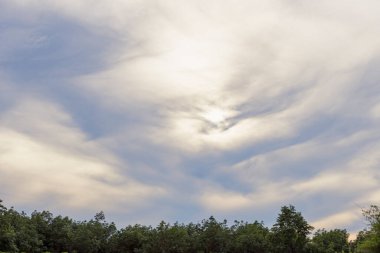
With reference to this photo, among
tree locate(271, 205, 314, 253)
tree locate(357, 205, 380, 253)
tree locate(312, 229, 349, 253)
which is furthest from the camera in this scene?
tree locate(312, 229, 349, 253)

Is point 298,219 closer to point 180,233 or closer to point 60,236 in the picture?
point 180,233

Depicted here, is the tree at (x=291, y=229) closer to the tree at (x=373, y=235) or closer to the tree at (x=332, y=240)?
the tree at (x=332, y=240)

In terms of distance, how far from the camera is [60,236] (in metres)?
94.8

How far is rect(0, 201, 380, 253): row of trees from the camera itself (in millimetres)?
82188

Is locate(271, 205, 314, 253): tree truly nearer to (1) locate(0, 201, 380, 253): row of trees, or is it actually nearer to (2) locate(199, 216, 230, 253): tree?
(1) locate(0, 201, 380, 253): row of trees

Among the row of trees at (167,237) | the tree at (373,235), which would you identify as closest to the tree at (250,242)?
the row of trees at (167,237)

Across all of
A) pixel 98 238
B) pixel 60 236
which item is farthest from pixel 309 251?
pixel 60 236

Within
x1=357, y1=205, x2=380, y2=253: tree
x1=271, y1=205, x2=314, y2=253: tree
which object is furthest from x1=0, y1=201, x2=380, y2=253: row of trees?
x1=357, y1=205, x2=380, y2=253: tree

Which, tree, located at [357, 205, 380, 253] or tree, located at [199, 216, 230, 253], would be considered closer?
tree, located at [357, 205, 380, 253]

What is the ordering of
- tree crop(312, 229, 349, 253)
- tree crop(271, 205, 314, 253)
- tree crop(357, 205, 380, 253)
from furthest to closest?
tree crop(312, 229, 349, 253) < tree crop(271, 205, 314, 253) < tree crop(357, 205, 380, 253)

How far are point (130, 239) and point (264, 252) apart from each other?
2587 cm

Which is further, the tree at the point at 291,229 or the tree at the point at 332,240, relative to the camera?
the tree at the point at 332,240

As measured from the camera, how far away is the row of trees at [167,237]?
8219cm

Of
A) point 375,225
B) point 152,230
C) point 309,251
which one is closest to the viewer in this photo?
point 375,225
